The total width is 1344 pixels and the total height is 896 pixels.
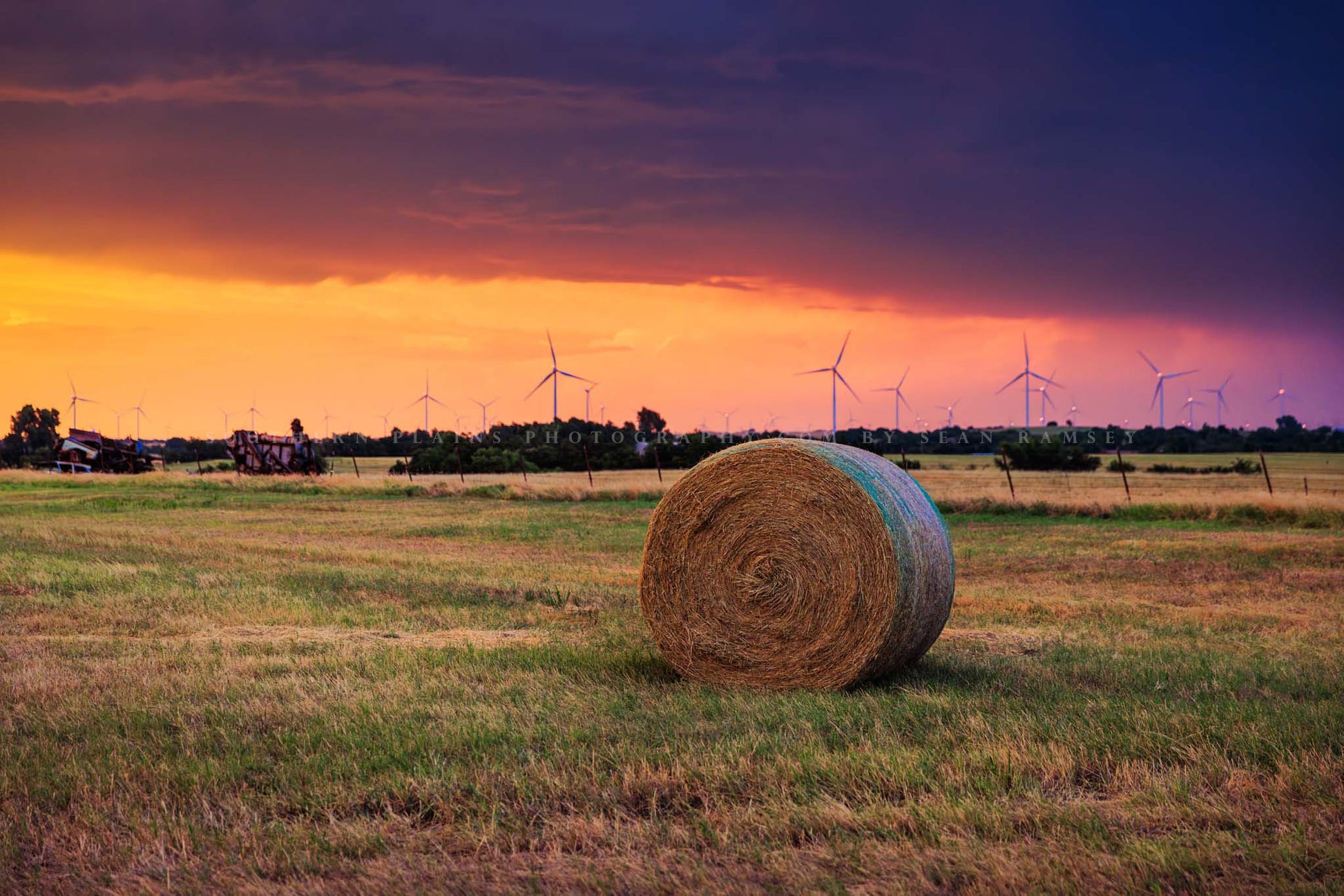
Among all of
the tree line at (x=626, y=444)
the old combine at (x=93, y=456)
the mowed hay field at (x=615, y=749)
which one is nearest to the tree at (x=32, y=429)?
the tree line at (x=626, y=444)

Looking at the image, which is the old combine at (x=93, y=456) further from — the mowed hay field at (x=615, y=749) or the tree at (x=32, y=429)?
the mowed hay field at (x=615, y=749)

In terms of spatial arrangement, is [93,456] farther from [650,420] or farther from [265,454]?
[650,420]

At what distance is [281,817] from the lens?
249 inches

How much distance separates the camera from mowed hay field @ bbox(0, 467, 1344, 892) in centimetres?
557

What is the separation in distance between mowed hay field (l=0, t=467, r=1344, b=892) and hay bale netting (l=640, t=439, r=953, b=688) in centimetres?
49

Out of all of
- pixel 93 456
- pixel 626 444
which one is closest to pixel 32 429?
pixel 93 456

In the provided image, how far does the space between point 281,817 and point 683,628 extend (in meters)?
4.79

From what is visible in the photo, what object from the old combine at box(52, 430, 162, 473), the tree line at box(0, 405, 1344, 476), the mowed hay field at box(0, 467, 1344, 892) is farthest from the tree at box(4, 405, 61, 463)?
the mowed hay field at box(0, 467, 1344, 892)

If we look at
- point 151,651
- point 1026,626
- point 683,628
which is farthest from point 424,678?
point 1026,626

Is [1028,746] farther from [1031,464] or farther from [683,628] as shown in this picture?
[1031,464]

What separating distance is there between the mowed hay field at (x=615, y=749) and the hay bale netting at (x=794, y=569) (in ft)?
1.61

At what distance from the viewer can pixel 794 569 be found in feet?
33.8

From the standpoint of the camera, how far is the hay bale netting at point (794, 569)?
988 centimetres

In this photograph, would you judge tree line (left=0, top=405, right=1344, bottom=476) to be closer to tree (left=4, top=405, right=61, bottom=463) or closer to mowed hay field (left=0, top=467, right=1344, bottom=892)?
tree (left=4, top=405, right=61, bottom=463)
